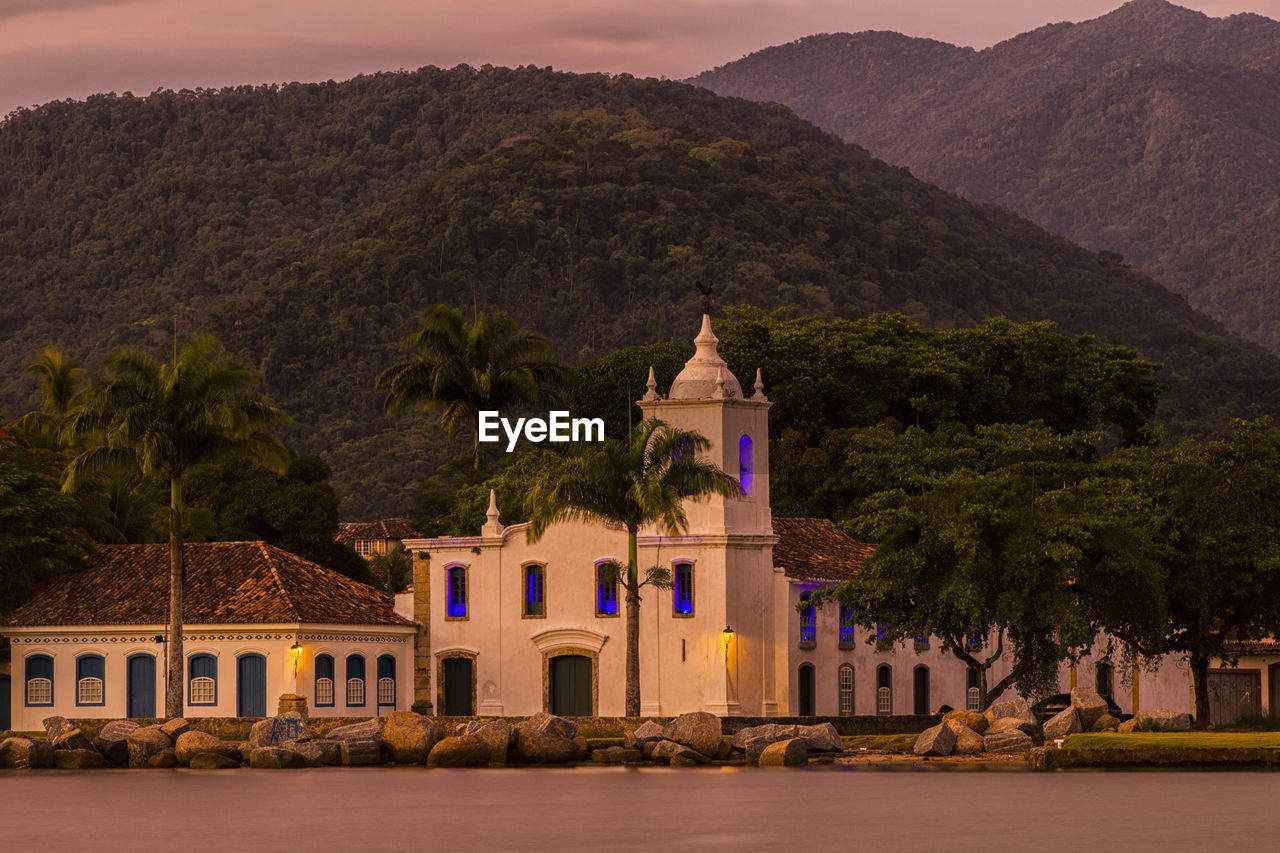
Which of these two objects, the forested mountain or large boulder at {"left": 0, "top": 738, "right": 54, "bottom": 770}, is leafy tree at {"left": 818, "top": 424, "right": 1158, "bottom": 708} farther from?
the forested mountain

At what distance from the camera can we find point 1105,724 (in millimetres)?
58156

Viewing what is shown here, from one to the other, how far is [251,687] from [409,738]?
11.7 meters

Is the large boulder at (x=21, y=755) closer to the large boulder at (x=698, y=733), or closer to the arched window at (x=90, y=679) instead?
the arched window at (x=90, y=679)

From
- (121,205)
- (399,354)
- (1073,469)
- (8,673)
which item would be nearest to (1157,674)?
(1073,469)

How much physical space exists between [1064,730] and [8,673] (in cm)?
3308

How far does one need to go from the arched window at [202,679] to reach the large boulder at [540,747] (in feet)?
46.3

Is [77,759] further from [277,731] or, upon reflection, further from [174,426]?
[174,426]

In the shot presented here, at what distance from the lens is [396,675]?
68812 mm

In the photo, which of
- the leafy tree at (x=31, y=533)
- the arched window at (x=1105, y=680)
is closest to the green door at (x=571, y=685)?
the leafy tree at (x=31, y=533)

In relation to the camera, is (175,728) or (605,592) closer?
(175,728)

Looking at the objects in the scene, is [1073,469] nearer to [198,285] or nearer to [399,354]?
[399,354]

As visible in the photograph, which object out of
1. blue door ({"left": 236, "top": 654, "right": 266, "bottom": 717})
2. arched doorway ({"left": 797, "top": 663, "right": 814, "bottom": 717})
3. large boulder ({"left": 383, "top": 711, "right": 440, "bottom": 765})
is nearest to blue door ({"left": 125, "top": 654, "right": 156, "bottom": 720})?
blue door ({"left": 236, "top": 654, "right": 266, "bottom": 717})

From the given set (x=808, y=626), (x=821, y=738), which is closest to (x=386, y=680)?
(x=808, y=626)

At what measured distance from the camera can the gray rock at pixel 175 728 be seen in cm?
5872
